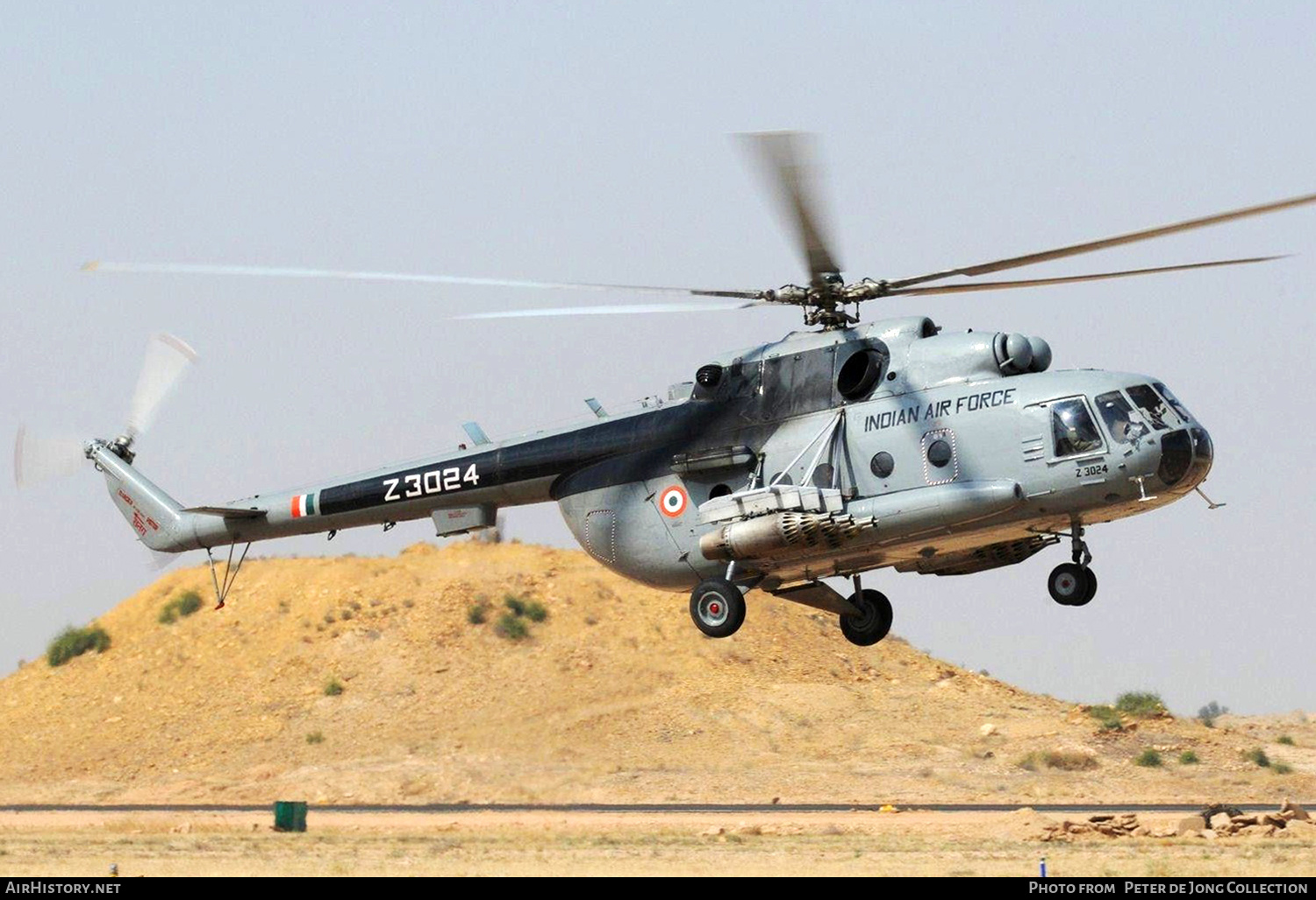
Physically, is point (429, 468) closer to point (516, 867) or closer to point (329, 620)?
point (516, 867)

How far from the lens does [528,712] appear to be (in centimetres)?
4775

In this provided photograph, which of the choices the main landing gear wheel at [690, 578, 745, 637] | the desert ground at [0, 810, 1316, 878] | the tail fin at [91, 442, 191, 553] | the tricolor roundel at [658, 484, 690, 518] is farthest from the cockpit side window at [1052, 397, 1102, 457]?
the tail fin at [91, 442, 191, 553]

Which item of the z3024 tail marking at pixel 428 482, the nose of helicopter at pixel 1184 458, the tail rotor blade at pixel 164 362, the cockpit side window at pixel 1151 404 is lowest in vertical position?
the nose of helicopter at pixel 1184 458

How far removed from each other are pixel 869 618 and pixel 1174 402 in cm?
597

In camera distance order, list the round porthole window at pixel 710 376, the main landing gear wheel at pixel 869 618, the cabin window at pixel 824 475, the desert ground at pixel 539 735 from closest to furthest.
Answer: the cabin window at pixel 824 475, the round porthole window at pixel 710 376, the main landing gear wheel at pixel 869 618, the desert ground at pixel 539 735

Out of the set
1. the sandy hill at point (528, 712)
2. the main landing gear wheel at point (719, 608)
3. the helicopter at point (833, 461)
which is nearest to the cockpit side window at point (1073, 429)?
the helicopter at point (833, 461)

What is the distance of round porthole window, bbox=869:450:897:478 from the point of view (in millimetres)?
22578

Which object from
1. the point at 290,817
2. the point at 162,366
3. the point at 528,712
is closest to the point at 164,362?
the point at 162,366

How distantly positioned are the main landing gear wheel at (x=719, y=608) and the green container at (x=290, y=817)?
10390 mm

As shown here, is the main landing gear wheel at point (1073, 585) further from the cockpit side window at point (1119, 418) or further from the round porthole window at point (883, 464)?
the round porthole window at point (883, 464)

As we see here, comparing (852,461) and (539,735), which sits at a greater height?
(852,461)

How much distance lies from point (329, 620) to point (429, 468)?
33.9 meters

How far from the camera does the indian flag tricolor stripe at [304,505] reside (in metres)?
27.3

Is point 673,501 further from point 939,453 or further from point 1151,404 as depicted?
point 1151,404
